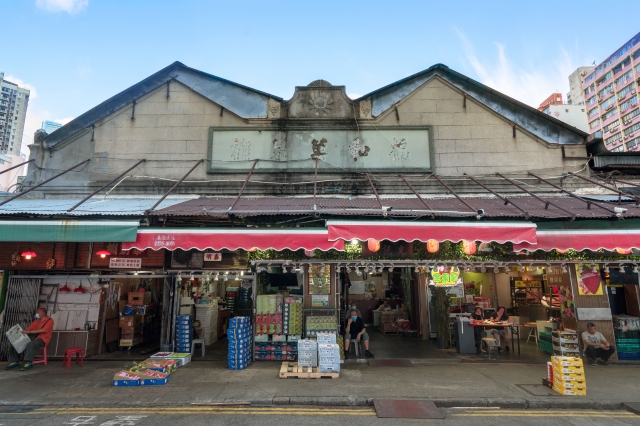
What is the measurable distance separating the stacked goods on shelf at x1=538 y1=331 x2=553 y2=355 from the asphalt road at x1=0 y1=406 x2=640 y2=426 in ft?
16.8

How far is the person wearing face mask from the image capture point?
9523 millimetres

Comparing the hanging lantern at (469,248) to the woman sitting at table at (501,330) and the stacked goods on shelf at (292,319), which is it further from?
the stacked goods on shelf at (292,319)

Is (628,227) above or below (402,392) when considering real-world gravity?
above

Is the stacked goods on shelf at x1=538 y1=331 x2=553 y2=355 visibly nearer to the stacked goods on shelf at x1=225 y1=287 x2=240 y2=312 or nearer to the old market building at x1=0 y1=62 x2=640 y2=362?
the old market building at x1=0 y1=62 x2=640 y2=362

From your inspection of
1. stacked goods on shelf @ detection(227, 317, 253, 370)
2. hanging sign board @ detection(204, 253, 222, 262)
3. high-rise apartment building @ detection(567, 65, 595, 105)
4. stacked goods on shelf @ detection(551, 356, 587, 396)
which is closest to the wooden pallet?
stacked goods on shelf @ detection(227, 317, 253, 370)

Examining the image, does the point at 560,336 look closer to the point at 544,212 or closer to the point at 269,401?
the point at 544,212

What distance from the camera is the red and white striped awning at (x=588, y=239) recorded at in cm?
792

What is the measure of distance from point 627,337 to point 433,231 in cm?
790

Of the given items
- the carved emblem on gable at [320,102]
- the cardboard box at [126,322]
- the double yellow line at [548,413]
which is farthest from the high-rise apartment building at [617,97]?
the cardboard box at [126,322]

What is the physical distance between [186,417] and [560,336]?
10481 millimetres

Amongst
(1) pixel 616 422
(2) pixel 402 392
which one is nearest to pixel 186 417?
(2) pixel 402 392

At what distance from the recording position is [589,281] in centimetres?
1065

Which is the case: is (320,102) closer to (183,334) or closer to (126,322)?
(183,334)

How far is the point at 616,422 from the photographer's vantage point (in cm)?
621
